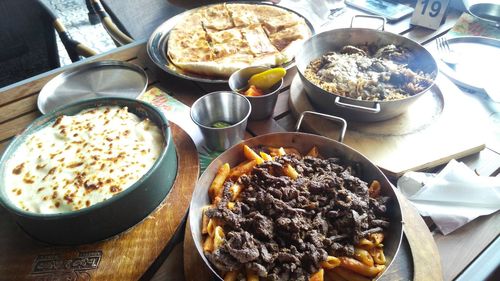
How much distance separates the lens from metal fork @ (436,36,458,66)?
6.77 ft

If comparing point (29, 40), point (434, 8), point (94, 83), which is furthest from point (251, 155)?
point (29, 40)

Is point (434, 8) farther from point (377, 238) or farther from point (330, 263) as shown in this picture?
point (330, 263)

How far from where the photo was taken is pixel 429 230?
48.4 inches

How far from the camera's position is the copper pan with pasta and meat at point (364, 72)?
1.56m

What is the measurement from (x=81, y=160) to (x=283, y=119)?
3.32 ft

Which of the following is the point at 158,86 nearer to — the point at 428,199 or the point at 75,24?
the point at 428,199

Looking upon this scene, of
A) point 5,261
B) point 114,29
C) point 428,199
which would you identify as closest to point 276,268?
point 428,199

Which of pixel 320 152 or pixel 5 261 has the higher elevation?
pixel 320 152

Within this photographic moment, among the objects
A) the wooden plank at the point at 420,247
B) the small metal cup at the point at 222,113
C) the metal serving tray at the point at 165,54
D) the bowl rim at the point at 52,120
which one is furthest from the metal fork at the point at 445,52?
the bowl rim at the point at 52,120

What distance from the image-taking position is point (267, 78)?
174cm

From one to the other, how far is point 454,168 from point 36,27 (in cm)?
314

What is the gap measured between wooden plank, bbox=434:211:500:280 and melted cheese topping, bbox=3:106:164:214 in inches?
46.1

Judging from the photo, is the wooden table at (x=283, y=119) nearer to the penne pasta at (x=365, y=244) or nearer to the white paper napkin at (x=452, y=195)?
the white paper napkin at (x=452, y=195)

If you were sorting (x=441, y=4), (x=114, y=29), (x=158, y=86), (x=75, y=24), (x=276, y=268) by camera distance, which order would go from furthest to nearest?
(x=75, y=24), (x=114, y=29), (x=441, y=4), (x=158, y=86), (x=276, y=268)
